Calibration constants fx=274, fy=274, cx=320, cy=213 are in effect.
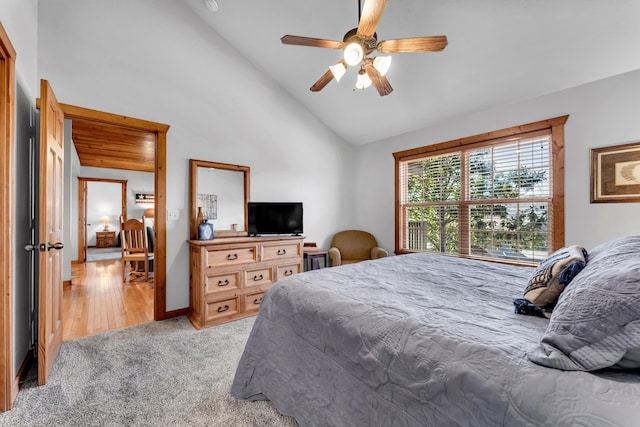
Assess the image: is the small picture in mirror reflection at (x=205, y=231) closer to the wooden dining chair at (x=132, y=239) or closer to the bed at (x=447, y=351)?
the bed at (x=447, y=351)

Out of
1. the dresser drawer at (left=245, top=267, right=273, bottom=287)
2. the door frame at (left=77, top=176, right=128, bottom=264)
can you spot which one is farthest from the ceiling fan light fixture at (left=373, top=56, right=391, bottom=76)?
the door frame at (left=77, top=176, right=128, bottom=264)

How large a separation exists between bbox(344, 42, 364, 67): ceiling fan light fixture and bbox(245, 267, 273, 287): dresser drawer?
7.68ft

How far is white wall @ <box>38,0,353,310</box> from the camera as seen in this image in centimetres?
259

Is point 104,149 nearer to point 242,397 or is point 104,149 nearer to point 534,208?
point 242,397

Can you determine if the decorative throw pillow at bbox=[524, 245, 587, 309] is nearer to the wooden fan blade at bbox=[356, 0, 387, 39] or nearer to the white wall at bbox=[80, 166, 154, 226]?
the wooden fan blade at bbox=[356, 0, 387, 39]

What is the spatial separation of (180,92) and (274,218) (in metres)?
1.82

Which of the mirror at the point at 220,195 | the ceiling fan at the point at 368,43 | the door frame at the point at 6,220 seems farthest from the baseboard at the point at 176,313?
the ceiling fan at the point at 368,43

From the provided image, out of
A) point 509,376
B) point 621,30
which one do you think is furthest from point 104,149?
point 621,30

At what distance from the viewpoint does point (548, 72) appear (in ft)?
8.59

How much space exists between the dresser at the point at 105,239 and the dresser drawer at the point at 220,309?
7.57m

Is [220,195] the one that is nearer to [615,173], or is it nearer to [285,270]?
[285,270]

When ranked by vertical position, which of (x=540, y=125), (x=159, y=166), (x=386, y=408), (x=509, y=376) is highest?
(x=540, y=125)

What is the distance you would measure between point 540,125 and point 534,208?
87 cm

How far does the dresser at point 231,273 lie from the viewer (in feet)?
9.23
